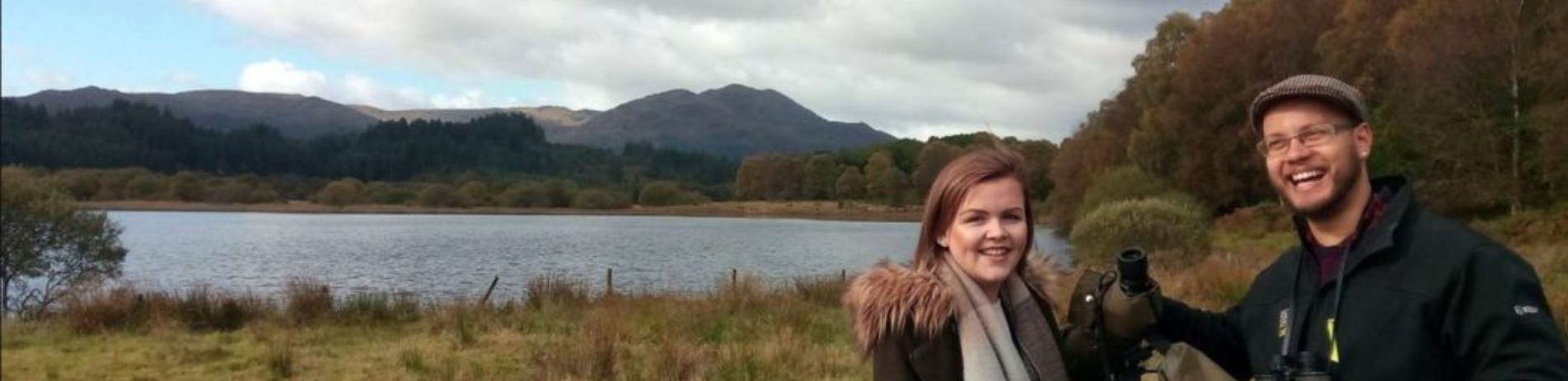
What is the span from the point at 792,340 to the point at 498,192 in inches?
3997

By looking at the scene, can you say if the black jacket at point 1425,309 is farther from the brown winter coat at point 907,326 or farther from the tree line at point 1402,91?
the tree line at point 1402,91

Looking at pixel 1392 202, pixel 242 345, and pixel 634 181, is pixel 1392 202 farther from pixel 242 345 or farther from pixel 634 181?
pixel 634 181

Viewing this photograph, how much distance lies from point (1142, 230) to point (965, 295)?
73.3ft

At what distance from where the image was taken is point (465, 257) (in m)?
30.3

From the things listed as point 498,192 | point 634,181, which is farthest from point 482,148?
point 498,192

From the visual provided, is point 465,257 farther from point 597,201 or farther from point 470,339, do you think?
point 597,201

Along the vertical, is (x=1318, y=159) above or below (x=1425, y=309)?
above

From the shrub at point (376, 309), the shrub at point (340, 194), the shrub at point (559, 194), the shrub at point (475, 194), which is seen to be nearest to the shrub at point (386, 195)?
the shrub at point (475, 194)

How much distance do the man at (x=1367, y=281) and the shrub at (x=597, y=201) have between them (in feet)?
347

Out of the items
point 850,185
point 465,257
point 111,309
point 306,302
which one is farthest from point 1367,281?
point 850,185

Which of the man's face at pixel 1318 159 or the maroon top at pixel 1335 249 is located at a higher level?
the man's face at pixel 1318 159

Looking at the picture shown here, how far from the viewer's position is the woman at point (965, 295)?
2127 mm

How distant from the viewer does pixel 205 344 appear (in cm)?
1020

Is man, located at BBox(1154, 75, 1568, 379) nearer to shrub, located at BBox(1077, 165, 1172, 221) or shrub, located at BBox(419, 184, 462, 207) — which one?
shrub, located at BBox(1077, 165, 1172, 221)
